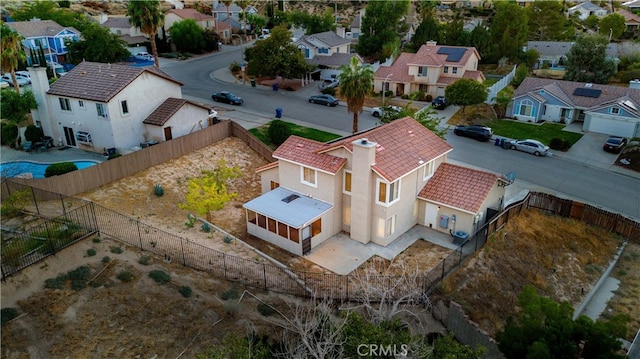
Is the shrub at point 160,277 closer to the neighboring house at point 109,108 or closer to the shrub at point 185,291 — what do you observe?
the shrub at point 185,291

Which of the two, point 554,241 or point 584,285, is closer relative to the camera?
point 584,285

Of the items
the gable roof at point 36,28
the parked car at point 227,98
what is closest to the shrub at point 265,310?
the parked car at point 227,98

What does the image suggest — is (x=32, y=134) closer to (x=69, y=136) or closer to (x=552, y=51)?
(x=69, y=136)

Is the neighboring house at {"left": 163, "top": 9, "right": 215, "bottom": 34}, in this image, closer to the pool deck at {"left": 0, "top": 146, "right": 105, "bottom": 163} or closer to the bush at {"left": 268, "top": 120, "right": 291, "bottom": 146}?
the bush at {"left": 268, "top": 120, "right": 291, "bottom": 146}

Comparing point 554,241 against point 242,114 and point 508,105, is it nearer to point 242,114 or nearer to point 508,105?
point 508,105

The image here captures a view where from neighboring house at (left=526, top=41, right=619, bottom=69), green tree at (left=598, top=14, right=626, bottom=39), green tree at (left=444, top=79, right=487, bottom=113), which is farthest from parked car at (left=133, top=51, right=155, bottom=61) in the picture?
green tree at (left=598, top=14, right=626, bottom=39)

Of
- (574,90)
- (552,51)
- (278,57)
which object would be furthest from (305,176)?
(552,51)

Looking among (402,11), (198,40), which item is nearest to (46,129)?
(198,40)
